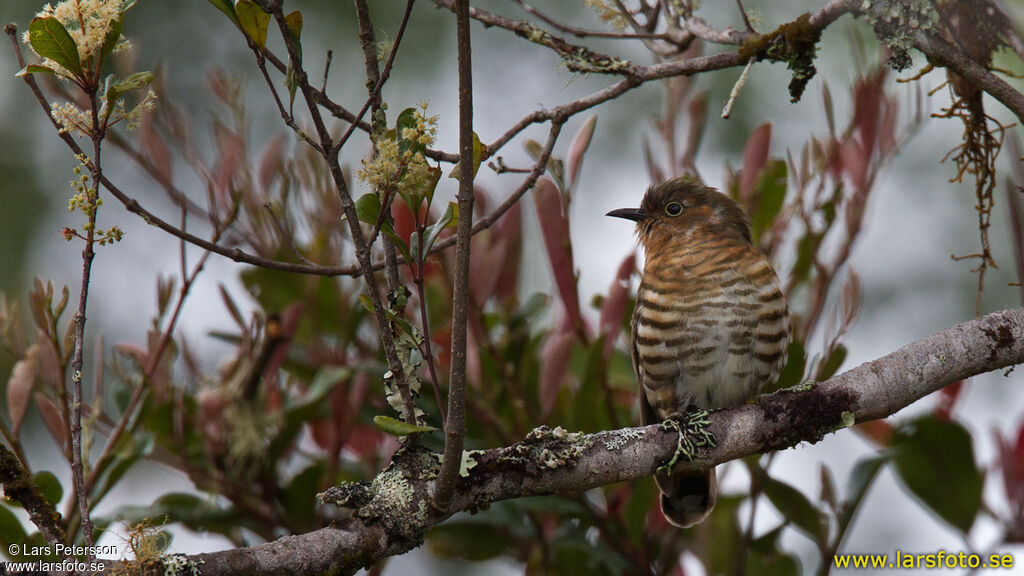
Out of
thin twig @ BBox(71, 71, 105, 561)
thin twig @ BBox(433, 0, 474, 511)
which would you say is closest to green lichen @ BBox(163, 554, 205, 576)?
thin twig @ BBox(71, 71, 105, 561)

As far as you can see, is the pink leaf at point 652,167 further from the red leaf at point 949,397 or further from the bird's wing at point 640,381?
the red leaf at point 949,397

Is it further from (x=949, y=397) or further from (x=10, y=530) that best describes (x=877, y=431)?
(x=10, y=530)

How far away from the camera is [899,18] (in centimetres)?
193

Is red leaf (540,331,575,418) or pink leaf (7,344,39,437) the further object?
red leaf (540,331,575,418)

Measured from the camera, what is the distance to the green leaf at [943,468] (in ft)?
8.89

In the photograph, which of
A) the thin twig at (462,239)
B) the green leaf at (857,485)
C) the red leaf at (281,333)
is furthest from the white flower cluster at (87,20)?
the green leaf at (857,485)

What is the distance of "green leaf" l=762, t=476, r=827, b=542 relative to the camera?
2.62 meters

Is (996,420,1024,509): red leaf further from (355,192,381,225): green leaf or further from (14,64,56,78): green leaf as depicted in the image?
(14,64,56,78): green leaf

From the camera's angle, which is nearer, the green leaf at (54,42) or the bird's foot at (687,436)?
the green leaf at (54,42)

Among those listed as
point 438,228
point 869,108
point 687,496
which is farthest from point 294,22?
point 869,108

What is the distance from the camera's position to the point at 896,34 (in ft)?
6.39

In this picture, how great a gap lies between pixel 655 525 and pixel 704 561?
7.2 inches

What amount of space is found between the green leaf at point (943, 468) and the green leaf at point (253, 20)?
2141 mm

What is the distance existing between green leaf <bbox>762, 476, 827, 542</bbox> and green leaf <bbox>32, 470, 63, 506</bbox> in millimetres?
1792
